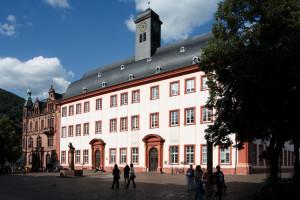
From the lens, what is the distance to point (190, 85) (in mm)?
42500

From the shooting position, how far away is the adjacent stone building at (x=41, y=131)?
6450cm

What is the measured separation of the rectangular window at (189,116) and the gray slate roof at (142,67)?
473 cm

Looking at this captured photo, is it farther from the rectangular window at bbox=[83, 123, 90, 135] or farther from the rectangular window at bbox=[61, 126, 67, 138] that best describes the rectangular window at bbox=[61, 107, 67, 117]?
the rectangular window at bbox=[83, 123, 90, 135]

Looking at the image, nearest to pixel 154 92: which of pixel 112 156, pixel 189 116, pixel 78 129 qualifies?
pixel 189 116

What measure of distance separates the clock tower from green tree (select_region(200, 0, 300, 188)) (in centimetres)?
3351

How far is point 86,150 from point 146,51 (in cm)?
1573

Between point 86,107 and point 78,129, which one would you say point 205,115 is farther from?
point 78,129

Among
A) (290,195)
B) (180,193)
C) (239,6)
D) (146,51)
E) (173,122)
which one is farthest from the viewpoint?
(146,51)

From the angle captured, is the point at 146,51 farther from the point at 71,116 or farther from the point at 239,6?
the point at 239,6

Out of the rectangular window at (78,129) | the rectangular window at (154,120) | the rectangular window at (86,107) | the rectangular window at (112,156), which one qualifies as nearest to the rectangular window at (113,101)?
the rectangular window at (86,107)

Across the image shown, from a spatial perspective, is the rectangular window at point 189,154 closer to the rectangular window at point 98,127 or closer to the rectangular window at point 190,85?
the rectangular window at point 190,85

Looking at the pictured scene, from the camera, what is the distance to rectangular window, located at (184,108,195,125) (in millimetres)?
41875

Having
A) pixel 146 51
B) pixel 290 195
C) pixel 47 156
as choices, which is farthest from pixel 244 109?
pixel 47 156

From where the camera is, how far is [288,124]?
17.5m
